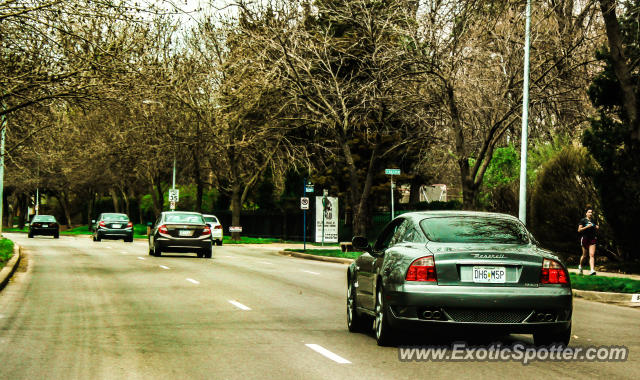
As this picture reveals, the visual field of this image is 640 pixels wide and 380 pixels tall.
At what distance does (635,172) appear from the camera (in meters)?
23.8

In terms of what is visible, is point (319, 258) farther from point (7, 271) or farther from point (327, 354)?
point (327, 354)

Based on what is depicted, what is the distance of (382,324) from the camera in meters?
9.86

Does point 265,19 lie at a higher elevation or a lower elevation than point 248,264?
higher

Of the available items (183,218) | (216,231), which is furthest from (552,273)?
(216,231)

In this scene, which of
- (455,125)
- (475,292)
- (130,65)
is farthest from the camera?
(455,125)

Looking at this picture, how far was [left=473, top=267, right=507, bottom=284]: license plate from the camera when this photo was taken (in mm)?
9164

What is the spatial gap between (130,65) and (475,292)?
510 inches

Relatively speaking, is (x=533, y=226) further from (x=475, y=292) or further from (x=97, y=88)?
(x=475, y=292)

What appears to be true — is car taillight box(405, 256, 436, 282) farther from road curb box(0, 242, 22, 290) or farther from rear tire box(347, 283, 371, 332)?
road curb box(0, 242, 22, 290)

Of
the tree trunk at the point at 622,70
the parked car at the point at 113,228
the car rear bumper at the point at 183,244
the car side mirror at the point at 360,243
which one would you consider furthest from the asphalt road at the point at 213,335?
the parked car at the point at 113,228

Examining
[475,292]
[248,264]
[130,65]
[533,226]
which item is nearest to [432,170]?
[533,226]

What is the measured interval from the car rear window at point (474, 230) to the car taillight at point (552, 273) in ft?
1.80

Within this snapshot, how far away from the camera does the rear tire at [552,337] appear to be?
9420 mm

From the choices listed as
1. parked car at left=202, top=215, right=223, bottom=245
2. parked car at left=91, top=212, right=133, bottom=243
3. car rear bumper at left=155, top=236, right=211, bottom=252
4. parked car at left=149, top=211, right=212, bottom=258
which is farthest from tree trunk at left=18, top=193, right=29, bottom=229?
car rear bumper at left=155, top=236, right=211, bottom=252
